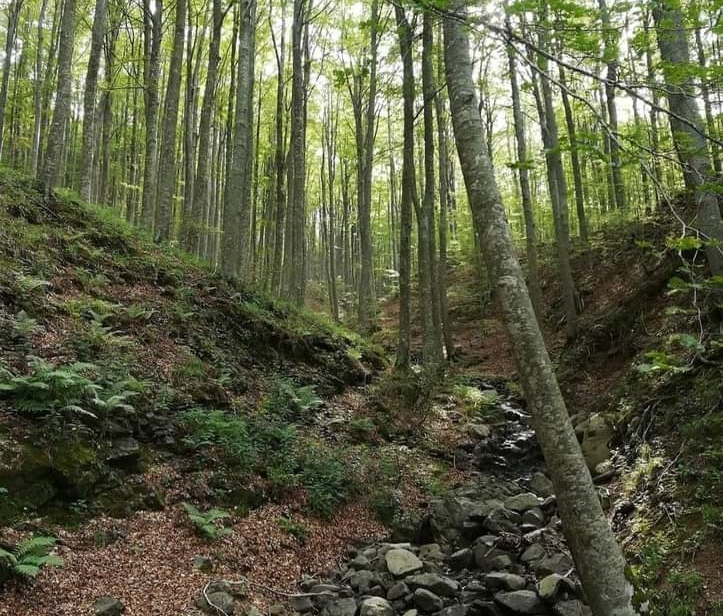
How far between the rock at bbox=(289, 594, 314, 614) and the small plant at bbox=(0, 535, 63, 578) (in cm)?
219

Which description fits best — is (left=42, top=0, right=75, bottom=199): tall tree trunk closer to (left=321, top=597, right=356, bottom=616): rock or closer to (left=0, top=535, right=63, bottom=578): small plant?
(left=0, top=535, right=63, bottom=578): small plant

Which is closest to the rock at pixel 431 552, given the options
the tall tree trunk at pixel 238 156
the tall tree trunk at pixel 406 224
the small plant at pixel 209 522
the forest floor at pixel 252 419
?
the forest floor at pixel 252 419

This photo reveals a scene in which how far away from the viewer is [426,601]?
208 inches

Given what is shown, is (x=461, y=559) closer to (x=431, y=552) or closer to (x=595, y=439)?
(x=431, y=552)

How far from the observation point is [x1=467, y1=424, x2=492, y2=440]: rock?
1111 cm

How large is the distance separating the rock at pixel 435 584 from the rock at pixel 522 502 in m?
2.13

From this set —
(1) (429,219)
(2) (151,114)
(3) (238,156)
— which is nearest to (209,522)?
(3) (238,156)

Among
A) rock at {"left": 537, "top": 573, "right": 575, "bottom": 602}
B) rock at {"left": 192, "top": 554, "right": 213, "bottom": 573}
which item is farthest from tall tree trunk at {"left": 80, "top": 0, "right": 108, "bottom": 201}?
rock at {"left": 537, "top": 573, "right": 575, "bottom": 602}

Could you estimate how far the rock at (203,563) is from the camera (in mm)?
5090

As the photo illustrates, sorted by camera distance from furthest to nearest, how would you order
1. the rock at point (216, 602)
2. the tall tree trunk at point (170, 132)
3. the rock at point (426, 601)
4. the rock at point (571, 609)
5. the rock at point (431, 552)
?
the tall tree trunk at point (170, 132) → the rock at point (431, 552) → the rock at point (426, 601) → the rock at point (571, 609) → the rock at point (216, 602)

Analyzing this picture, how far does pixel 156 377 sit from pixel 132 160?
19.6m

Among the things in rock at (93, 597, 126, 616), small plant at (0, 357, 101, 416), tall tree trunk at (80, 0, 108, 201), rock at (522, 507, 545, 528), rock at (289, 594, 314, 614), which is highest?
tall tree trunk at (80, 0, 108, 201)

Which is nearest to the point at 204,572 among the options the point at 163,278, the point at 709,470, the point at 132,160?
the point at 709,470

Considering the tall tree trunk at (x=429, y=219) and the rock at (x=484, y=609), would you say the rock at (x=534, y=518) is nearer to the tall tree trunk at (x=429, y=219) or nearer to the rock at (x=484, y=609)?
the rock at (x=484, y=609)
